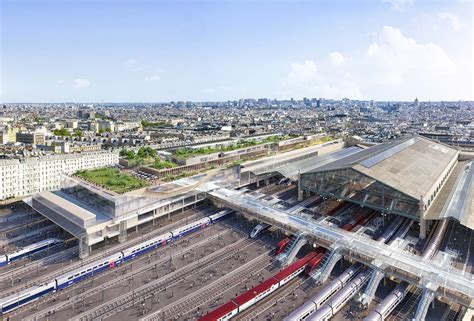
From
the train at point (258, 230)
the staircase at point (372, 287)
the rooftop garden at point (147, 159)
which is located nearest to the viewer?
the staircase at point (372, 287)

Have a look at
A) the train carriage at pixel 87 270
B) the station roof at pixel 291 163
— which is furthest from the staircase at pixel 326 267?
the station roof at pixel 291 163

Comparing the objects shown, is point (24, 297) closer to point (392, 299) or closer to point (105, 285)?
point (105, 285)

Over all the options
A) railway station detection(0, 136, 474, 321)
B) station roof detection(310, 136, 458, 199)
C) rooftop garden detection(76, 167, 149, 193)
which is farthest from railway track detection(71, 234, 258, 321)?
station roof detection(310, 136, 458, 199)

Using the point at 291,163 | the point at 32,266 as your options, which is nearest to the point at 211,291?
the point at 32,266

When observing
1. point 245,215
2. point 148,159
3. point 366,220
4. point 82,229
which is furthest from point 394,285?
point 148,159

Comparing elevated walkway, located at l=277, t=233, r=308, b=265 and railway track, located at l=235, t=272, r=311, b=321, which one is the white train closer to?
railway track, located at l=235, t=272, r=311, b=321

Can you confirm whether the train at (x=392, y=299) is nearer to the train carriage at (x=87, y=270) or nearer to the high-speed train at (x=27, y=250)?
the train carriage at (x=87, y=270)
